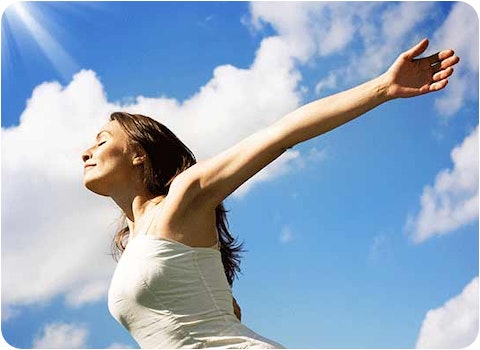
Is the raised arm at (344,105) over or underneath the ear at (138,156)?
underneath

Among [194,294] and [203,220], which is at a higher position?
[203,220]

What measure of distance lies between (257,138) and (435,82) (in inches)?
26.5

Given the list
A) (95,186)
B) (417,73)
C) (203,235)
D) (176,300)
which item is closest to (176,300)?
(176,300)

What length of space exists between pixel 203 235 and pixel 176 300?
0.29 meters

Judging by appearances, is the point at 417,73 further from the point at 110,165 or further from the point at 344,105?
the point at 110,165

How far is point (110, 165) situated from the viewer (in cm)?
344

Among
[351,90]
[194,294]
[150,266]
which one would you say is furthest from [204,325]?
[351,90]

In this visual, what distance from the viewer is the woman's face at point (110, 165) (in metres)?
3.43

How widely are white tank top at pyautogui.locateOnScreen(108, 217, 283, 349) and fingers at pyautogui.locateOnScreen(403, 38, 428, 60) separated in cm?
110

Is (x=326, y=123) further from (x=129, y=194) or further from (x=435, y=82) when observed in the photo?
(x=129, y=194)

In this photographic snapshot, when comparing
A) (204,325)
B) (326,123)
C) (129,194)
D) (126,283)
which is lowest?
(204,325)

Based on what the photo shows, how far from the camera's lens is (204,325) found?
9.82 ft

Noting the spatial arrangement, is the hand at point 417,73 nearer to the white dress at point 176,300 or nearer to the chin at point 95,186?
the white dress at point 176,300

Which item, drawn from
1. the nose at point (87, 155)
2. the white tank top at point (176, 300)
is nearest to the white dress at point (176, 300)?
the white tank top at point (176, 300)
